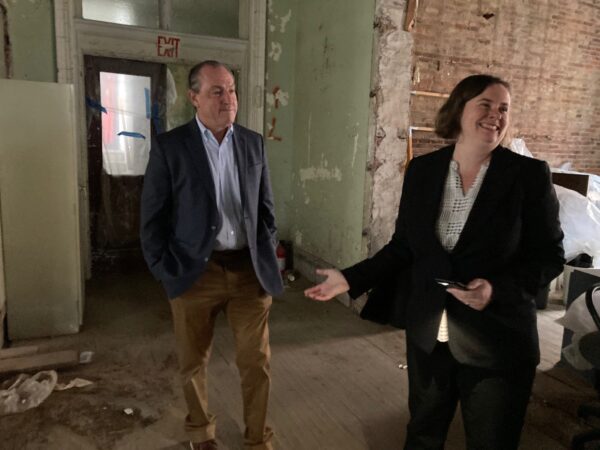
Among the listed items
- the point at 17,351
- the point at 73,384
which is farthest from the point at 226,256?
the point at 17,351

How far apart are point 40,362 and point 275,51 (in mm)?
3927

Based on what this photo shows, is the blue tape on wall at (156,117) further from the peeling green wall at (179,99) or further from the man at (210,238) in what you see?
the man at (210,238)

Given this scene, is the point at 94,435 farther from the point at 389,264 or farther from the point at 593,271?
the point at 593,271

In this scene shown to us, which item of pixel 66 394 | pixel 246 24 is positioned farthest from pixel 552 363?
pixel 246 24

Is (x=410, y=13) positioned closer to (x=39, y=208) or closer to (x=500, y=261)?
(x=500, y=261)

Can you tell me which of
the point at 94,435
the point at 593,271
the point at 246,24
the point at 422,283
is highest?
the point at 246,24

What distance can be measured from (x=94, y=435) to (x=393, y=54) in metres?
3.50

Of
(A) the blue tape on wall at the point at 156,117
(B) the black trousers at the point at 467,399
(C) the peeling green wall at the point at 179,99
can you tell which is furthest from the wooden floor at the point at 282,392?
(C) the peeling green wall at the point at 179,99

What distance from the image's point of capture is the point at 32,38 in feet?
14.2

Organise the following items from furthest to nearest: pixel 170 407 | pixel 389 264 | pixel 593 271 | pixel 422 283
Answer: pixel 593 271 < pixel 170 407 < pixel 389 264 < pixel 422 283

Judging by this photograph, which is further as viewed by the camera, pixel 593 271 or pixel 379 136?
pixel 379 136

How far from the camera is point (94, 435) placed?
2445 mm

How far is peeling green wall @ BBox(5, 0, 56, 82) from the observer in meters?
4.26

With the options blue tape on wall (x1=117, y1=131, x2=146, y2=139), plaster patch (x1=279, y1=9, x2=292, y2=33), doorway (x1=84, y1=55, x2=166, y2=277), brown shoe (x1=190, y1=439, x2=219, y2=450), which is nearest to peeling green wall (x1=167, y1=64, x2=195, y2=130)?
doorway (x1=84, y1=55, x2=166, y2=277)
